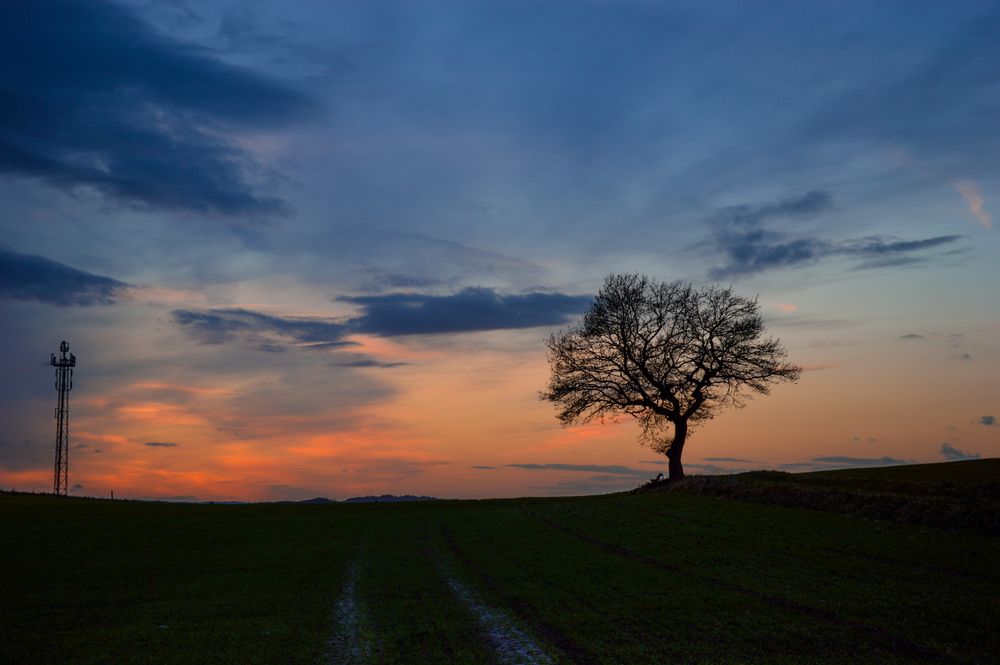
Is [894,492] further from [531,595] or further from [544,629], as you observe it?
[544,629]

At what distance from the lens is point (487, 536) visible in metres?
35.4

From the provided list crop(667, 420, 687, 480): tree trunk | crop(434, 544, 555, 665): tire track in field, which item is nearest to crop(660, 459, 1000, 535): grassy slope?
crop(667, 420, 687, 480): tree trunk

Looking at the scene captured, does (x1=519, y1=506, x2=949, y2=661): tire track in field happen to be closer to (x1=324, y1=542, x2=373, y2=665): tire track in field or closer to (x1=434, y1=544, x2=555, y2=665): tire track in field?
(x1=434, y1=544, x2=555, y2=665): tire track in field

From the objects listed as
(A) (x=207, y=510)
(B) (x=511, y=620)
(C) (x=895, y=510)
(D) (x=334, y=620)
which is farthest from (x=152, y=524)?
(C) (x=895, y=510)

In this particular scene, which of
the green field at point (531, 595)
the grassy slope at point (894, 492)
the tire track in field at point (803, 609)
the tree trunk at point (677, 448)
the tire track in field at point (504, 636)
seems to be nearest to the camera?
the tire track in field at point (504, 636)

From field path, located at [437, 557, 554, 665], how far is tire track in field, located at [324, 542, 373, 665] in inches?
102

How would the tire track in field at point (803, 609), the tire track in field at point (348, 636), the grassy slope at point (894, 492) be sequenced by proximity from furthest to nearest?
the grassy slope at point (894, 492) < the tire track in field at point (348, 636) < the tire track in field at point (803, 609)

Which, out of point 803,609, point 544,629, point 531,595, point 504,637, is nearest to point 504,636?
point 504,637

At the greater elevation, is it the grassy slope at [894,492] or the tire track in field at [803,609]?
the grassy slope at [894,492]

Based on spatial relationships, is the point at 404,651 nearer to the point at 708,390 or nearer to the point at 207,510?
the point at 708,390

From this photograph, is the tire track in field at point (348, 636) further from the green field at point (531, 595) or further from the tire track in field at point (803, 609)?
the tire track in field at point (803, 609)

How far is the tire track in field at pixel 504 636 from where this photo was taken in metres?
13.9

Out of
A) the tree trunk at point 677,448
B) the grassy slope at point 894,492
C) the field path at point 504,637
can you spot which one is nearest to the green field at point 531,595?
the field path at point 504,637

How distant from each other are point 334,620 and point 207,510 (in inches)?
2162
